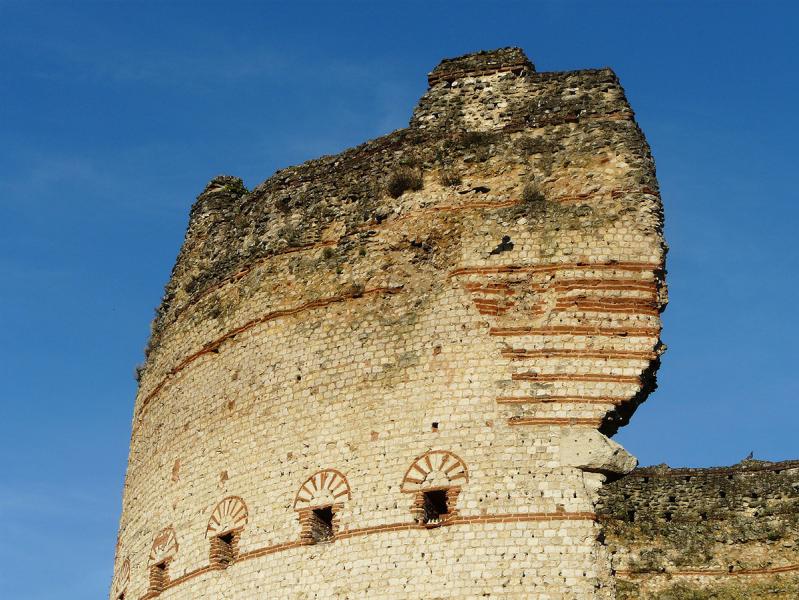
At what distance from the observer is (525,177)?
1477cm

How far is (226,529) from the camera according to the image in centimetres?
1459

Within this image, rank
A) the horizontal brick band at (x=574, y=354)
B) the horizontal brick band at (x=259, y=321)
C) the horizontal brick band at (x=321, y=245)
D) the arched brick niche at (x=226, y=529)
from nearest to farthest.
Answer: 1. the horizontal brick band at (x=574, y=354)
2. the arched brick niche at (x=226, y=529)
3. the horizontal brick band at (x=321, y=245)
4. the horizontal brick band at (x=259, y=321)

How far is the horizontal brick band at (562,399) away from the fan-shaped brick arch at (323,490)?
1.88m

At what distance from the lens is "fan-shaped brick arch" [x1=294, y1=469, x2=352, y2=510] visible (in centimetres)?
1377

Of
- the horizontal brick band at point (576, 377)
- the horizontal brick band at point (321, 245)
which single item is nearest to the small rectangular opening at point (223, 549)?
the horizontal brick band at point (321, 245)

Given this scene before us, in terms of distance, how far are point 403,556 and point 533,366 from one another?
231 cm

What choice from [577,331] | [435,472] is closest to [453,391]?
[435,472]

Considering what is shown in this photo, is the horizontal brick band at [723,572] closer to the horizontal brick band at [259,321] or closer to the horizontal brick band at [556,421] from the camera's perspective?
the horizontal brick band at [556,421]

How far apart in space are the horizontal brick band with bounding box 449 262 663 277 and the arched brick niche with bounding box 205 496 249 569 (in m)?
3.48

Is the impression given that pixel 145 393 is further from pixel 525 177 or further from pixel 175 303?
pixel 525 177

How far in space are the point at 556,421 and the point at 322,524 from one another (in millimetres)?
2719

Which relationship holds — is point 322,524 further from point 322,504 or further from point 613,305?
point 613,305

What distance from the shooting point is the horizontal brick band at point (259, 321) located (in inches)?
586

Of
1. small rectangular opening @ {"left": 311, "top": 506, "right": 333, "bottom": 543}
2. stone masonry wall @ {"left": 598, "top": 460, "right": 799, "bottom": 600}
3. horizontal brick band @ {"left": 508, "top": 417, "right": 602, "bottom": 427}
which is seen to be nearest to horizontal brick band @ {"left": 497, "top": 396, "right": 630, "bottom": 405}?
horizontal brick band @ {"left": 508, "top": 417, "right": 602, "bottom": 427}
